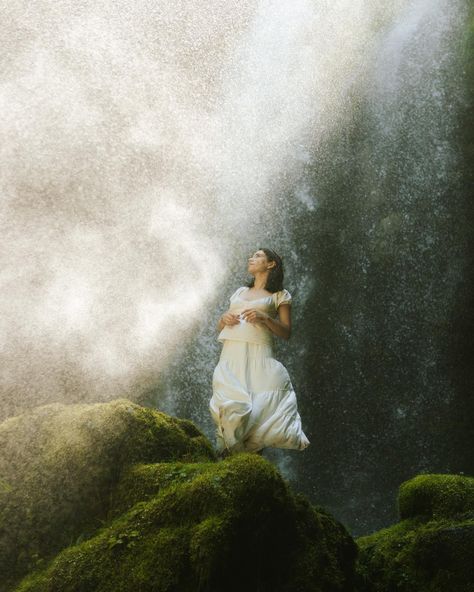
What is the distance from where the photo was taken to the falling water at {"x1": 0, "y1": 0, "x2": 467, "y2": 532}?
1415 cm

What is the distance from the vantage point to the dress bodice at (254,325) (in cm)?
616

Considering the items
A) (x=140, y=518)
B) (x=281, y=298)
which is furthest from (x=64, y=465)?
(x=281, y=298)

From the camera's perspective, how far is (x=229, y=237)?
15.4 meters

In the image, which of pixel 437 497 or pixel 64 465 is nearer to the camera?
pixel 64 465

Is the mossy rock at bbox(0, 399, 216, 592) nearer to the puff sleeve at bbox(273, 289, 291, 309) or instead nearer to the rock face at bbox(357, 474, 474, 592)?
the rock face at bbox(357, 474, 474, 592)

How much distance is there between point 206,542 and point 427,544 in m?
2.08

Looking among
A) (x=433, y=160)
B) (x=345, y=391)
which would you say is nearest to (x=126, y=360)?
(x=345, y=391)

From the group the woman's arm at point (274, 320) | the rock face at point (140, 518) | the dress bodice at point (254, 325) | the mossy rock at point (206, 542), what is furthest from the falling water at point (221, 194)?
the mossy rock at point (206, 542)

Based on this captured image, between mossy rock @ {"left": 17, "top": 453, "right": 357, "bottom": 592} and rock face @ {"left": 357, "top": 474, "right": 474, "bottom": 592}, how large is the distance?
0.87 metres

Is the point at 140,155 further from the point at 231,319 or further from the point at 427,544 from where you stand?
the point at 427,544

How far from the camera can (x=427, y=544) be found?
4605 millimetres

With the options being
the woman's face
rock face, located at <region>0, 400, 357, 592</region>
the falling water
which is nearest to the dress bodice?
the woman's face

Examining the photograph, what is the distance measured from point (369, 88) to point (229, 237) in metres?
5.49

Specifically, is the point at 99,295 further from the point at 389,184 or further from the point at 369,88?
the point at 369,88
